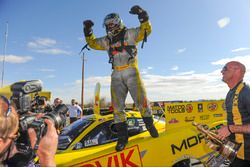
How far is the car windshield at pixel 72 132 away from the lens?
4.34 metres

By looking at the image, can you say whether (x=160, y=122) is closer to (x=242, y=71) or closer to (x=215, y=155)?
(x=215, y=155)

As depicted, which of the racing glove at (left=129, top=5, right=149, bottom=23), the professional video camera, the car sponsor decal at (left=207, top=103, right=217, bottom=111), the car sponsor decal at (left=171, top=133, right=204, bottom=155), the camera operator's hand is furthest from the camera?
the car sponsor decal at (left=207, top=103, right=217, bottom=111)

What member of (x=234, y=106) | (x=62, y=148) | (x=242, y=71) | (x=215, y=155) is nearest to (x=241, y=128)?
(x=234, y=106)

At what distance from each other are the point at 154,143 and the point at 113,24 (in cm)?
166

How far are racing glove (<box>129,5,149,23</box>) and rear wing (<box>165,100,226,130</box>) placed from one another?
125cm

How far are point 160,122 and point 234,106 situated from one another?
182 cm

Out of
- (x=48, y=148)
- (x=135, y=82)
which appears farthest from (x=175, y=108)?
(x=48, y=148)

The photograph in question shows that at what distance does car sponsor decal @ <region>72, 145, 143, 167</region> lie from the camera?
335 cm

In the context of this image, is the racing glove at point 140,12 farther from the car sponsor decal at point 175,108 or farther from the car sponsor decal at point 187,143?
the car sponsor decal at point 187,143

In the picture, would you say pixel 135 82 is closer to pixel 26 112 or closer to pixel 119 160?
pixel 119 160

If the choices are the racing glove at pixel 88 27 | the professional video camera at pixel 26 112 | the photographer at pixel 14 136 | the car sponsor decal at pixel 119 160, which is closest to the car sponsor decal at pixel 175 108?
the car sponsor decal at pixel 119 160

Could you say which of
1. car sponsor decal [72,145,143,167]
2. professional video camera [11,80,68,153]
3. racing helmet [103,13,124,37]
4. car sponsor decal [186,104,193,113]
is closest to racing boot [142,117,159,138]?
car sponsor decal [72,145,143,167]

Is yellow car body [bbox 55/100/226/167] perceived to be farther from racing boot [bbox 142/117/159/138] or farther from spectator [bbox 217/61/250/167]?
spectator [bbox 217/61/250/167]

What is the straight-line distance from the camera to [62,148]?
14.0ft
